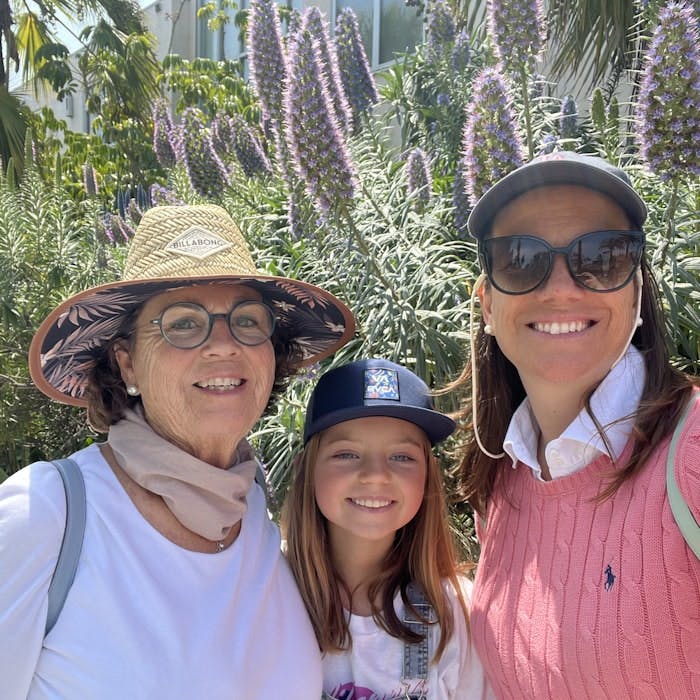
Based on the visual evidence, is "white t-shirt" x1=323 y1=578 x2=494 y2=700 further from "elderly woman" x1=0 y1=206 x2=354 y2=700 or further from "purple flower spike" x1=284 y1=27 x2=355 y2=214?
"purple flower spike" x1=284 y1=27 x2=355 y2=214

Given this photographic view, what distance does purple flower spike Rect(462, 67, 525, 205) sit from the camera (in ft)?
10.7

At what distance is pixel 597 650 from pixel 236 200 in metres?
5.79

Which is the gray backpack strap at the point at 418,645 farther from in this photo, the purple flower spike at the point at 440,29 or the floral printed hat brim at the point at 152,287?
the purple flower spike at the point at 440,29

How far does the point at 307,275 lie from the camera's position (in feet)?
17.1

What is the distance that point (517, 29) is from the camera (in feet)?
12.5

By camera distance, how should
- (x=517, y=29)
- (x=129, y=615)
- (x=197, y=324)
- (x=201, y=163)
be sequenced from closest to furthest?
1. (x=129, y=615)
2. (x=197, y=324)
3. (x=517, y=29)
4. (x=201, y=163)

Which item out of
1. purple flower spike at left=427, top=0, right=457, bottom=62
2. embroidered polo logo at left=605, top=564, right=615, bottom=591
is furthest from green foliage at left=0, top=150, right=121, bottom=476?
embroidered polo logo at left=605, top=564, right=615, bottom=591

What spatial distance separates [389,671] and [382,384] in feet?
2.74

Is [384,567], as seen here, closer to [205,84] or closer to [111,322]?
[111,322]

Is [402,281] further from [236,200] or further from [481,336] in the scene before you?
[236,200]

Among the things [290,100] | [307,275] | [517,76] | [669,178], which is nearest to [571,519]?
[669,178]

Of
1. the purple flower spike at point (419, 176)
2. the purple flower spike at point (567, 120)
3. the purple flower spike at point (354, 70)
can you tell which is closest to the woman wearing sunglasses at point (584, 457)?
the purple flower spike at point (419, 176)

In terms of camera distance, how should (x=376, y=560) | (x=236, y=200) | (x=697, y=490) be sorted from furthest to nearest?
(x=236, y=200), (x=376, y=560), (x=697, y=490)

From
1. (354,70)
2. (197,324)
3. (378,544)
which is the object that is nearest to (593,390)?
(378,544)
